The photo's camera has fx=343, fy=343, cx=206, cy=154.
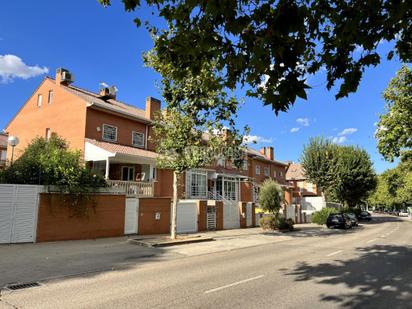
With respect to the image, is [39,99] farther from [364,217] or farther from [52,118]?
[364,217]

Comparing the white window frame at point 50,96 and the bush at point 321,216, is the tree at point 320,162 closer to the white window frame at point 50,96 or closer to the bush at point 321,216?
the bush at point 321,216

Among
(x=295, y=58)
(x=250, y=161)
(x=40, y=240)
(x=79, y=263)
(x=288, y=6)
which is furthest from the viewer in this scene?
(x=250, y=161)

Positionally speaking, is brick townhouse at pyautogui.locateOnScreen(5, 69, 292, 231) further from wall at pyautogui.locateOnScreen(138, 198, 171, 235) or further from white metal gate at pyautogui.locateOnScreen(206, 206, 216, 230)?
wall at pyautogui.locateOnScreen(138, 198, 171, 235)

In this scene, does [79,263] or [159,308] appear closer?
[159,308]

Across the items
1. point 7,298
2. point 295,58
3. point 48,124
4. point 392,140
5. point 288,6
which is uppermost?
point 48,124

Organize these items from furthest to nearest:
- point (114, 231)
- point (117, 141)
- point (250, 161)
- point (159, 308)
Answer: point (250, 161) < point (117, 141) < point (114, 231) < point (159, 308)

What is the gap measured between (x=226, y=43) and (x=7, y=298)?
666 cm

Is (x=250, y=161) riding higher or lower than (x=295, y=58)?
higher

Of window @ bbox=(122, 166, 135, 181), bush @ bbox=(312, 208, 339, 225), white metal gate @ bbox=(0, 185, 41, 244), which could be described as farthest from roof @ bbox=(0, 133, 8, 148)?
bush @ bbox=(312, 208, 339, 225)

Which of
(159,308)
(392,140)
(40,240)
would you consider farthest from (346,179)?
(159,308)

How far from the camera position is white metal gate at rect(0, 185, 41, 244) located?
14.3 meters

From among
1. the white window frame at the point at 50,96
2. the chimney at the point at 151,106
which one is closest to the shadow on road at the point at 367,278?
the chimney at the point at 151,106

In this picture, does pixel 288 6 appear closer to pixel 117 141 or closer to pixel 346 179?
pixel 117 141

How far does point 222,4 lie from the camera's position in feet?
16.2
